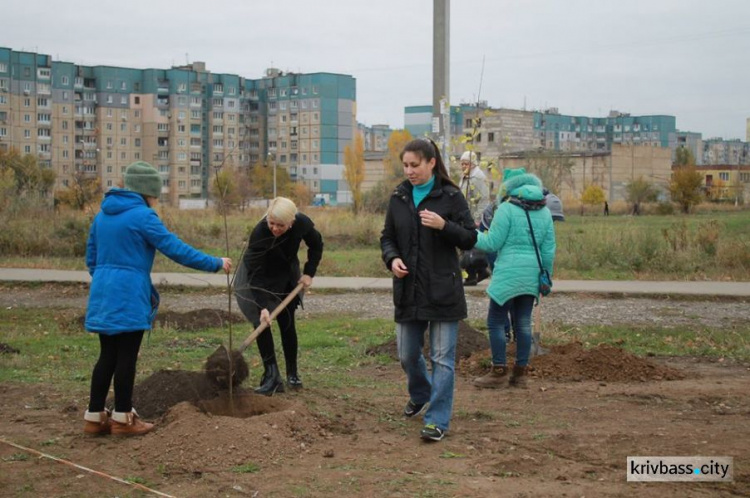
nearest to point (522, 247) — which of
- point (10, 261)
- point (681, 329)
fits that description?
point (681, 329)

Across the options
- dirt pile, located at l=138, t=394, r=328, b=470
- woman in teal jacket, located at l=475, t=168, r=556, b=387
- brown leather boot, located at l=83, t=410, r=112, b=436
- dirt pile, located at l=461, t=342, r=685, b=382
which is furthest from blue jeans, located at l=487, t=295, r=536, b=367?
brown leather boot, located at l=83, t=410, r=112, b=436

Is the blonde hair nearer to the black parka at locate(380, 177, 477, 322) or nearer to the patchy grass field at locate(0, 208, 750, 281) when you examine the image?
the black parka at locate(380, 177, 477, 322)

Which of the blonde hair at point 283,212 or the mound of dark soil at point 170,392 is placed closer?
the mound of dark soil at point 170,392

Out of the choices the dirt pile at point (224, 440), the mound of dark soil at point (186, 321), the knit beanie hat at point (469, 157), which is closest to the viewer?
the dirt pile at point (224, 440)

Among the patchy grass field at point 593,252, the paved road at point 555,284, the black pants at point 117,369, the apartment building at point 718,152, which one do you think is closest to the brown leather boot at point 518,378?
the black pants at point 117,369

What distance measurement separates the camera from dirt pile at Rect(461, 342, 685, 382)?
25.8ft

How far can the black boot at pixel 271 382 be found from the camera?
704cm

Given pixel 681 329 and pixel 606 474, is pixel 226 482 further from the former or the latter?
pixel 681 329

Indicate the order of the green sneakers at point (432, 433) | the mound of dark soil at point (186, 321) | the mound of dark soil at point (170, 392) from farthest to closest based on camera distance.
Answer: the mound of dark soil at point (186, 321) < the mound of dark soil at point (170, 392) < the green sneakers at point (432, 433)

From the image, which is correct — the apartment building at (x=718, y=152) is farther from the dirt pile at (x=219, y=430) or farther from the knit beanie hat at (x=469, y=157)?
the dirt pile at (x=219, y=430)

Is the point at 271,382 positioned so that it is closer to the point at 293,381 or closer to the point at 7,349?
the point at 293,381

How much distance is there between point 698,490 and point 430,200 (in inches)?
93.6

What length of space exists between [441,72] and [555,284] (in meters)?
4.77

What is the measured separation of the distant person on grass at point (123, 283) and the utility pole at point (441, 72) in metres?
6.48
